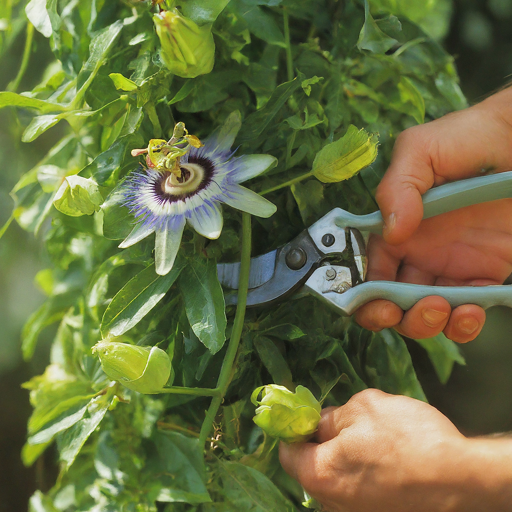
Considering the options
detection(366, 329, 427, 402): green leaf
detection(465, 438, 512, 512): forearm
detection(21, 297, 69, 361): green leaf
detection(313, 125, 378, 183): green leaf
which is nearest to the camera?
detection(465, 438, 512, 512): forearm

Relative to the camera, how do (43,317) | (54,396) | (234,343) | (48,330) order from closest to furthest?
(234,343) < (54,396) < (43,317) < (48,330)

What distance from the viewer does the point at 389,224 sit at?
2.10 feet

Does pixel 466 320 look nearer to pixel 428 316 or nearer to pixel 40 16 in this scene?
pixel 428 316

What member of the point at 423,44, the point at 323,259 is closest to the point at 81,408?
the point at 323,259

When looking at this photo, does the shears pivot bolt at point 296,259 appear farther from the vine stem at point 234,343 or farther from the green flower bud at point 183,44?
the green flower bud at point 183,44

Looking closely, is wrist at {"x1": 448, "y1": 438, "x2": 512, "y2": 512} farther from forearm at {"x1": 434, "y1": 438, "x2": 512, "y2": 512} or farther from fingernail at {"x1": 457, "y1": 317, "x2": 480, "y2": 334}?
fingernail at {"x1": 457, "y1": 317, "x2": 480, "y2": 334}

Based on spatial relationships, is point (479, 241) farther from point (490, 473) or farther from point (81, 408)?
point (81, 408)

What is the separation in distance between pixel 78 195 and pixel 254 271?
206 millimetres

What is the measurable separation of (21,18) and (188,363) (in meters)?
0.56

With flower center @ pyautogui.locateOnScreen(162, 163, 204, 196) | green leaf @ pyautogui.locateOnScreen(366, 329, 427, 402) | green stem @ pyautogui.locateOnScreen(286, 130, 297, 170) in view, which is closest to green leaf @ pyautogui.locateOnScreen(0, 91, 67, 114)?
flower center @ pyautogui.locateOnScreen(162, 163, 204, 196)

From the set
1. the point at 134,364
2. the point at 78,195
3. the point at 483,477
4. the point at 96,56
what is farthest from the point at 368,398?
the point at 96,56

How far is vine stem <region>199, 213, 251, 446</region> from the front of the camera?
569mm

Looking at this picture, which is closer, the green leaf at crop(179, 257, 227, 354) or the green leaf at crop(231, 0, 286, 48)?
the green leaf at crop(179, 257, 227, 354)

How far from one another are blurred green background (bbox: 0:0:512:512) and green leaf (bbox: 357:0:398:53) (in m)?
0.37
